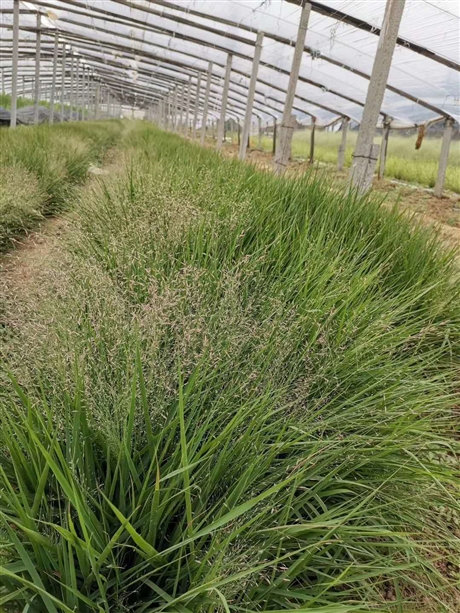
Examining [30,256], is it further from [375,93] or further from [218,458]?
[375,93]

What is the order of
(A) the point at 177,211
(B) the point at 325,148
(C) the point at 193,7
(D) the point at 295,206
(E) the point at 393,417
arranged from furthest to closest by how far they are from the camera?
(B) the point at 325,148 < (C) the point at 193,7 < (D) the point at 295,206 < (A) the point at 177,211 < (E) the point at 393,417

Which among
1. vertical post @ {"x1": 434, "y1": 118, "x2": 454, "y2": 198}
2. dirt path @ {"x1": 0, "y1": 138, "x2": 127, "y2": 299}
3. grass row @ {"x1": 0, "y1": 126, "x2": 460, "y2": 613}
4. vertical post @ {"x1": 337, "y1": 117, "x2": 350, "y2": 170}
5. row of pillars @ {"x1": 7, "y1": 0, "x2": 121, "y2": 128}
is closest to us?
grass row @ {"x1": 0, "y1": 126, "x2": 460, "y2": 613}

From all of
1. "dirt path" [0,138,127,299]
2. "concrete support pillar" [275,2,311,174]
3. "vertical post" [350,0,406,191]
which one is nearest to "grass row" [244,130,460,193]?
"concrete support pillar" [275,2,311,174]

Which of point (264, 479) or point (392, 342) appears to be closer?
point (264, 479)

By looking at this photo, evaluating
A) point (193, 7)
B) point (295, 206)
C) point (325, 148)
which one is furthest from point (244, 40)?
point (295, 206)

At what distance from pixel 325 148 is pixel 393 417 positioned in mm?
18698

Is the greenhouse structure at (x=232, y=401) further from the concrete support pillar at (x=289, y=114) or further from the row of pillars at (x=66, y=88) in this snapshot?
the row of pillars at (x=66, y=88)

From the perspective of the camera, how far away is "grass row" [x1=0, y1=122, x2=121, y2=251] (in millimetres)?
4516

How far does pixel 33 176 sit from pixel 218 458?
17.1 feet

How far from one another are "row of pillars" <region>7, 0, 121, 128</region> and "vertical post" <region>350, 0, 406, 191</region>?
10790 millimetres

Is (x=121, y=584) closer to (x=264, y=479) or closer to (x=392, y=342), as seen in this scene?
(x=264, y=479)

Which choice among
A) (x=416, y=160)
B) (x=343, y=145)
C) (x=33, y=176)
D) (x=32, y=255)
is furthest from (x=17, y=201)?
(x=343, y=145)

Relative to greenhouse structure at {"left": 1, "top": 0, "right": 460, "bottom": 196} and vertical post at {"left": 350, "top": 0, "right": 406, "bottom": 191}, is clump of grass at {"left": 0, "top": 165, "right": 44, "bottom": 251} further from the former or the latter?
greenhouse structure at {"left": 1, "top": 0, "right": 460, "bottom": 196}

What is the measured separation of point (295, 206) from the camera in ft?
9.57
